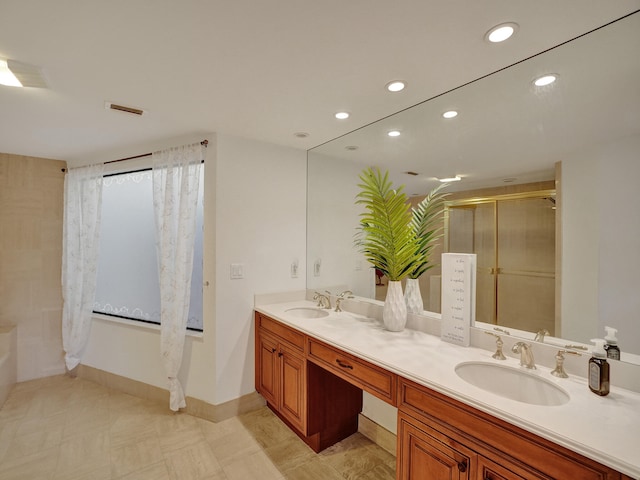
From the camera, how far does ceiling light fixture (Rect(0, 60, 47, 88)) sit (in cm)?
149

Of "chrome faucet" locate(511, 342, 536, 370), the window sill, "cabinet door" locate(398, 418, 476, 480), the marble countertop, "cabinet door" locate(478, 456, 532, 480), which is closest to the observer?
the marble countertop

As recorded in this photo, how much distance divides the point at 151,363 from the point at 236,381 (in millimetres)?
844

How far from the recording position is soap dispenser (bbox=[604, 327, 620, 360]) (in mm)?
1197

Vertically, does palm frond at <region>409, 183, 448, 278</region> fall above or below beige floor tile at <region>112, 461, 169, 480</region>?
above

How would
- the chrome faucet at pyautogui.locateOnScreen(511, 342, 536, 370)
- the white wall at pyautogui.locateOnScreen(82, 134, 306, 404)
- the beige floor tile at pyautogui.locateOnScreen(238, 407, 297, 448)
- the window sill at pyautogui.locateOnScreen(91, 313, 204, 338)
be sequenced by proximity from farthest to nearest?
1. the window sill at pyautogui.locateOnScreen(91, 313, 204, 338)
2. the white wall at pyautogui.locateOnScreen(82, 134, 306, 404)
3. the beige floor tile at pyautogui.locateOnScreen(238, 407, 297, 448)
4. the chrome faucet at pyautogui.locateOnScreen(511, 342, 536, 370)

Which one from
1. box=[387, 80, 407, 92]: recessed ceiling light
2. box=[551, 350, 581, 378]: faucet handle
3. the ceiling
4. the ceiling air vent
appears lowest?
box=[551, 350, 581, 378]: faucet handle

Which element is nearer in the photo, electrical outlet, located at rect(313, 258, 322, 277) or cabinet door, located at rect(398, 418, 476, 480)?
cabinet door, located at rect(398, 418, 476, 480)

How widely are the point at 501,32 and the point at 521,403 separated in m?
Result: 1.42

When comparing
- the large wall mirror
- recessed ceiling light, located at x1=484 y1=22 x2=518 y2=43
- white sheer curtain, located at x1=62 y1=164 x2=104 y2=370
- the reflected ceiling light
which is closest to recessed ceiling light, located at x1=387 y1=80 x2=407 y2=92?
the large wall mirror

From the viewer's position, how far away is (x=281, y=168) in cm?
273

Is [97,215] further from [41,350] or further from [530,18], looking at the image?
[530,18]

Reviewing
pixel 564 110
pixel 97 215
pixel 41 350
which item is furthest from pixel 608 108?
pixel 41 350

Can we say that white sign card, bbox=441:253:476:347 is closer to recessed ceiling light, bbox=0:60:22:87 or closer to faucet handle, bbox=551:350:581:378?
faucet handle, bbox=551:350:581:378

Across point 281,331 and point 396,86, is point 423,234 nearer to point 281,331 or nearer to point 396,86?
point 396,86
